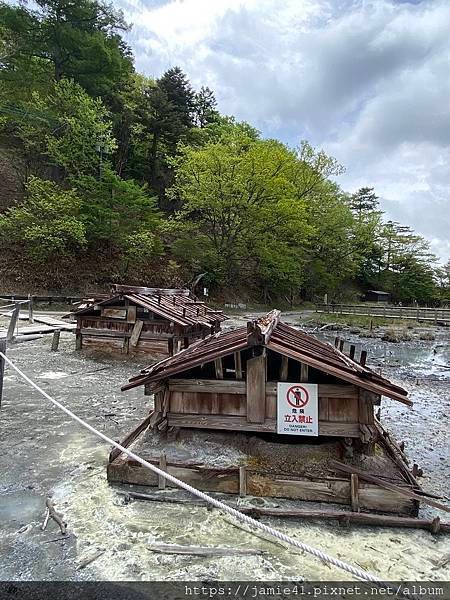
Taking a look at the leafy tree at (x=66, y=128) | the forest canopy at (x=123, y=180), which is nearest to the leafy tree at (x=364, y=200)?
the forest canopy at (x=123, y=180)

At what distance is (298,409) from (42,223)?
2253 cm

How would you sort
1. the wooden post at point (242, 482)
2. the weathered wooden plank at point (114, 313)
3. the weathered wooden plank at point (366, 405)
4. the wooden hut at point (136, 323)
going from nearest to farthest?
Result: the wooden post at point (242, 482) < the weathered wooden plank at point (366, 405) < the wooden hut at point (136, 323) < the weathered wooden plank at point (114, 313)

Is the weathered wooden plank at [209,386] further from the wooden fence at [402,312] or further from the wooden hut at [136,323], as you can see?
the wooden fence at [402,312]

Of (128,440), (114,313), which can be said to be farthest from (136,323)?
(128,440)

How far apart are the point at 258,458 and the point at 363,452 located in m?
1.49

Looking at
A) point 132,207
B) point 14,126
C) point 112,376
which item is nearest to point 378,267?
point 132,207

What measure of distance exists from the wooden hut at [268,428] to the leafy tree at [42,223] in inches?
799

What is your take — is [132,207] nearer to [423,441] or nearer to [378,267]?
[423,441]

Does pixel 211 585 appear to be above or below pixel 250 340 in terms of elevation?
below

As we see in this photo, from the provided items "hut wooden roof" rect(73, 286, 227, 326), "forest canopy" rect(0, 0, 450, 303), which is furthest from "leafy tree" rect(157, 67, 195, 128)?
"hut wooden roof" rect(73, 286, 227, 326)

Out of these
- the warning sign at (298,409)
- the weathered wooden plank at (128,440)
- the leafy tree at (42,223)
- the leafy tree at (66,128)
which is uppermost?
the leafy tree at (66,128)

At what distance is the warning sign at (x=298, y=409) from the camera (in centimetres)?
538

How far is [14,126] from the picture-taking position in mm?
27047

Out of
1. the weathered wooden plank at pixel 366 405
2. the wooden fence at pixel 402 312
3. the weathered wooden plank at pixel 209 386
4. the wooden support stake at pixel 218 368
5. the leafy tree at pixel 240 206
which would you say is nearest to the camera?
the weathered wooden plank at pixel 366 405
